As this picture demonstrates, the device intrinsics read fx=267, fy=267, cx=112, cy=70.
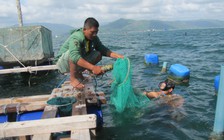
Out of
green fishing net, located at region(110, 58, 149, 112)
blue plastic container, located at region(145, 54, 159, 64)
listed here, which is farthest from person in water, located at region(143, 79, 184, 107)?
blue plastic container, located at region(145, 54, 159, 64)

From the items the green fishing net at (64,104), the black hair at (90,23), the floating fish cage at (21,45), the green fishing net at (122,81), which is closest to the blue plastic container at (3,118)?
the green fishing net at (64,104)

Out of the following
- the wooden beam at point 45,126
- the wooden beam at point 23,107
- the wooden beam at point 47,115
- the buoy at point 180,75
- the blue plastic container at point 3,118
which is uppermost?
the wooden beam at point 45,126

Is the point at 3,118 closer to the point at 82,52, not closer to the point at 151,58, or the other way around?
the point at 82,52

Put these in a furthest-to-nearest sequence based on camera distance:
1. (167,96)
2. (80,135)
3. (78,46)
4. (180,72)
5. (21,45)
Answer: (21,45) → (180,72) → (167,96) → (78,46) → (80,135)

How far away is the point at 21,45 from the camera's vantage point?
42.9ft

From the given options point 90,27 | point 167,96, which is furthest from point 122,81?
point 167,96

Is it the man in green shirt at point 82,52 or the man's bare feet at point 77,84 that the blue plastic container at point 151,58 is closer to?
the man in green shirt at point 82,52

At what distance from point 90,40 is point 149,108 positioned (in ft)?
9.29

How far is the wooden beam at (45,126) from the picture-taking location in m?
4.17

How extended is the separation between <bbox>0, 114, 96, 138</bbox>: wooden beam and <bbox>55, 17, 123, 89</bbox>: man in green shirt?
1.91m

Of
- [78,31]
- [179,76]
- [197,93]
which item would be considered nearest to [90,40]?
[78,31]

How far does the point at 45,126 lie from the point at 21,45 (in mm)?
9726

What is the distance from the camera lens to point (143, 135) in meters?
6.49

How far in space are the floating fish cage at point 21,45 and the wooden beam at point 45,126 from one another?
30.3ft
